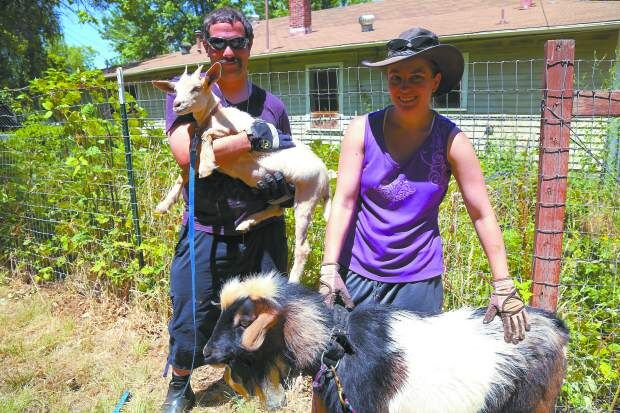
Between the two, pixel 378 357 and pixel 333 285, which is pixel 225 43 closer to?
pixel 333 285

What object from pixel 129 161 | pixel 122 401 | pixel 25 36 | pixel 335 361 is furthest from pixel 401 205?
pixel 25 36

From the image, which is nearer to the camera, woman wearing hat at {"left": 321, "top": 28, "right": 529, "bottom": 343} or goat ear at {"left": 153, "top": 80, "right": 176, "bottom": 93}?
woman wearing hat at {"left": 321, "top": 28, "right": 529, "bottom": 343}

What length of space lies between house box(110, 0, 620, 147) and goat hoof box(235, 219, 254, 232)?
5600 millimetres

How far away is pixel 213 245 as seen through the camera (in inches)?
111

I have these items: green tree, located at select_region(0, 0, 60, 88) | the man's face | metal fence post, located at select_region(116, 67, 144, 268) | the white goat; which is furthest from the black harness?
green tree, located at select_region(0, 0, 60, 88)

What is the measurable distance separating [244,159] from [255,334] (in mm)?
1294

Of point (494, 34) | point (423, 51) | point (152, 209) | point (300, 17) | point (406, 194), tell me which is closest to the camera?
point (423, 51)

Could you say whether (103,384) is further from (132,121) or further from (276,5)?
(276,5)

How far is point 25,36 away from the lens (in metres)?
16.0

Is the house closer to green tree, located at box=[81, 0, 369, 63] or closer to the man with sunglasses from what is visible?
the man with sunglasses

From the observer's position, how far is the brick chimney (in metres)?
16.8

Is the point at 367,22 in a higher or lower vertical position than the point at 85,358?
higher

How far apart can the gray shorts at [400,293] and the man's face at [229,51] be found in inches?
55.1

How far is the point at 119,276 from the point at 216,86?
8.57 ft
